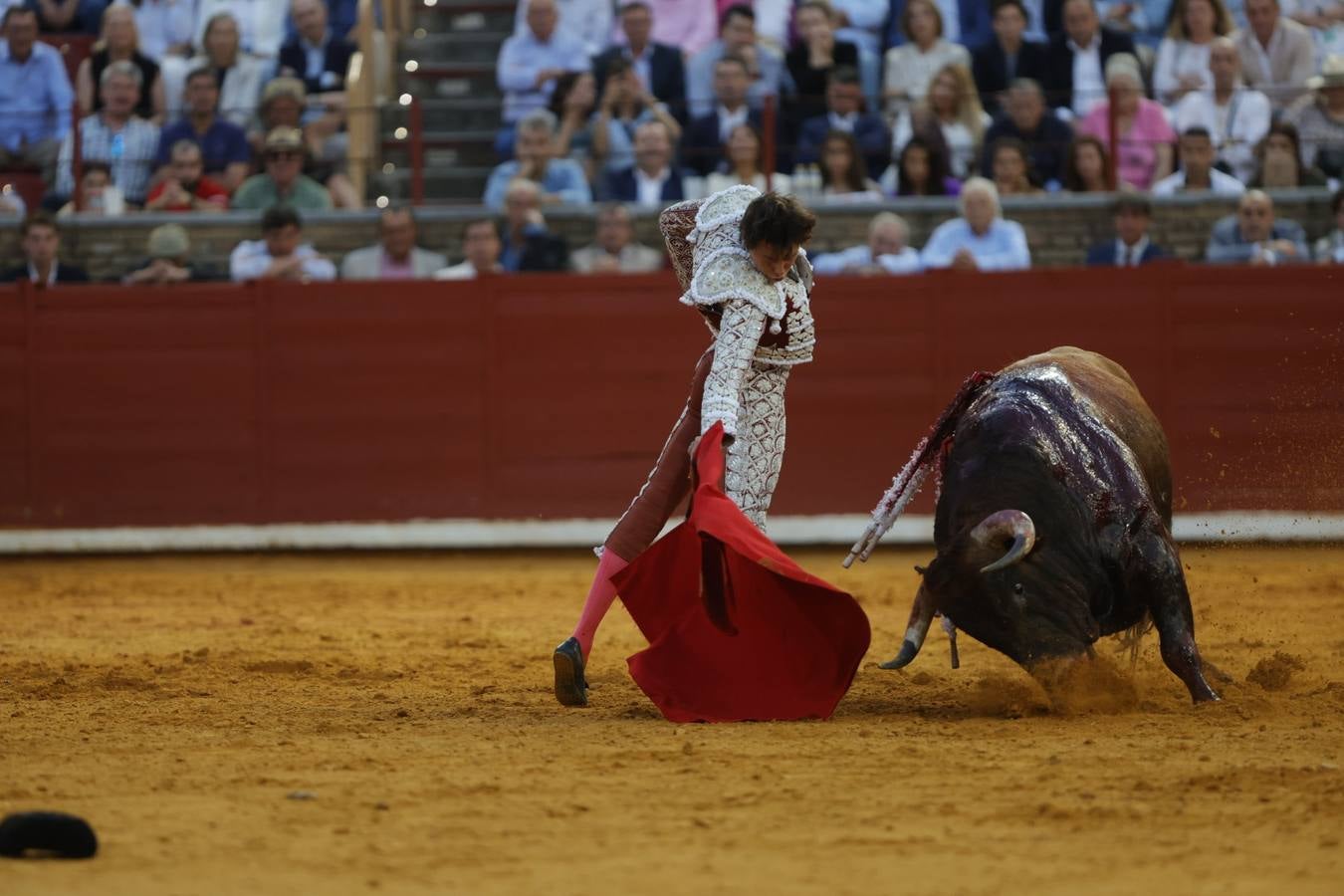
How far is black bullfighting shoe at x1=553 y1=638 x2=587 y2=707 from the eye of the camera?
4.50m

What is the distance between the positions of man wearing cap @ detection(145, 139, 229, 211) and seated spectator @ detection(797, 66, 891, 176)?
3.00 m

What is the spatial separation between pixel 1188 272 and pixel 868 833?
20.7 feet

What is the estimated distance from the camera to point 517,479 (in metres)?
9.16

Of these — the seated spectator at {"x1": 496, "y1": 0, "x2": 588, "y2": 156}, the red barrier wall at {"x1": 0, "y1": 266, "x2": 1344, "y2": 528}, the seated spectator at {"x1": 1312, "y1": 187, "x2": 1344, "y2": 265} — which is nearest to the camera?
the seated spectator at {"x1": 1312, "y1": 187, "x2": 1344, "y2": 265}

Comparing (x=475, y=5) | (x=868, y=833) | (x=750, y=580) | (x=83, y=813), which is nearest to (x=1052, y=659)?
(x=750, y=580)

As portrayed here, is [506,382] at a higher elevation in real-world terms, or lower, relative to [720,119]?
lower

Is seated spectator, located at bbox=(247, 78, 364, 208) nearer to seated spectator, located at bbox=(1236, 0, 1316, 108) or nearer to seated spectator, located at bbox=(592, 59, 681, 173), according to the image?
seated spectator, located at bbox=(592, 59, 681, 173)

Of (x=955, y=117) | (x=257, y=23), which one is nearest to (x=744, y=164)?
(x=955, y=117)

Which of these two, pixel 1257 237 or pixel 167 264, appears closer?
pixel 1257 237

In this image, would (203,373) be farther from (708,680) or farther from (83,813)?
(83,813)

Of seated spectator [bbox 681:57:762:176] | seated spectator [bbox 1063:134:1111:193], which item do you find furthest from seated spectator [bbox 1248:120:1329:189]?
seated spectator [bbox 681:57:762:176]

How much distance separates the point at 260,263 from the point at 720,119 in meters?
2.39

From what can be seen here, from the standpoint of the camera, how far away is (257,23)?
10.5 metres

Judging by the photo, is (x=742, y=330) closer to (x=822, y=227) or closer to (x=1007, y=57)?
(x=822, y=227)
